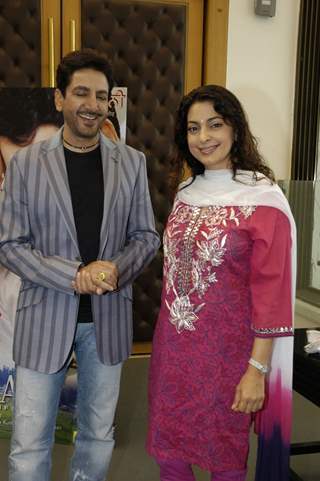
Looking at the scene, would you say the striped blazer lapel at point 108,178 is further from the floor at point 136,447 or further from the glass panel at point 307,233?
the glass panel at point 307,233

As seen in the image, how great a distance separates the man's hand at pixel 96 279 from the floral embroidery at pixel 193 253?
185 millimetres

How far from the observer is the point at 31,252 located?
156cm

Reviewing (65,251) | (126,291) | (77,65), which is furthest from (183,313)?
(77,65)

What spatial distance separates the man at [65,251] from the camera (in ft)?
5.17

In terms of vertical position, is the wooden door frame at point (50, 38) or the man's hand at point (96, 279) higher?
the wooden door frame at point (50, 38)

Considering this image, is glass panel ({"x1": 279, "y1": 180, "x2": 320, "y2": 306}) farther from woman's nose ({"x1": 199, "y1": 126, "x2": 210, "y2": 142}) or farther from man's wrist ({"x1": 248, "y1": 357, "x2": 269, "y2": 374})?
man's wrist ({"x1": 248, "y1": 357, "x2": 269, "y2": 374})

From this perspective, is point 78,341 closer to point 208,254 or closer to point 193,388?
point 193,388

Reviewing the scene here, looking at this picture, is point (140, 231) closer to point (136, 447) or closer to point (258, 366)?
point (258, 366)

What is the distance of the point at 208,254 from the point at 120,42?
236 centimetres

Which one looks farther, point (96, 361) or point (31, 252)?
point (96, 361)

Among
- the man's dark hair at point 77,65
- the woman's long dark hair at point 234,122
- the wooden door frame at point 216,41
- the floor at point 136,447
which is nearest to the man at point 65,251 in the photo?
the man's dark hair at point 77,65

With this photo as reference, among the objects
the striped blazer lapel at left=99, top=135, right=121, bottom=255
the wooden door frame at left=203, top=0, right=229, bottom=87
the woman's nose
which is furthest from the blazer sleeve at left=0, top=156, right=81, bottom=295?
the wooden door frame at left=203, top=0, right=229, bottom=87

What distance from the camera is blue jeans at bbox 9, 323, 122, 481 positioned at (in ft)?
5.27

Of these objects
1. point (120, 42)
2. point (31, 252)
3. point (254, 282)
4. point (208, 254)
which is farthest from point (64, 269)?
point (120, 42)
